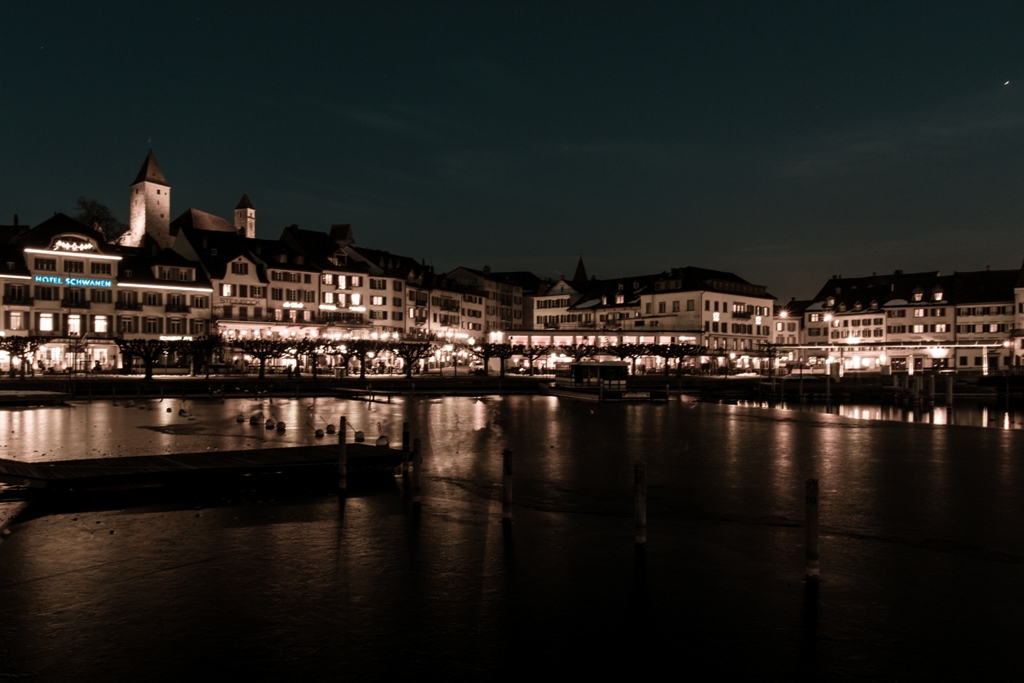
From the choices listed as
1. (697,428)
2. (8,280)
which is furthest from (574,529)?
(8,280)

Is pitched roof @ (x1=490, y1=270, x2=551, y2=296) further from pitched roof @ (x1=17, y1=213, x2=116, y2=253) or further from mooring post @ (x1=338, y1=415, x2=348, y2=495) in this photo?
mooring post @ (x1=338, y1=415, x2=348, y2=495)

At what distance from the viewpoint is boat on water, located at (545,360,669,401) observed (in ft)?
191

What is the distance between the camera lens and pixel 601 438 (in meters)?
32.2

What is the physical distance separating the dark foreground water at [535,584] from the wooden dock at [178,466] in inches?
45.6

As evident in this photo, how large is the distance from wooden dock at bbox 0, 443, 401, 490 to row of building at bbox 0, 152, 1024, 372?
60843mm

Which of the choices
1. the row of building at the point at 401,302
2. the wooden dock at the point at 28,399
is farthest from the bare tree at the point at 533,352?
the wooden dock at the point at 28,399

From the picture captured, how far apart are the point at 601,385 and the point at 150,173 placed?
92105 mm

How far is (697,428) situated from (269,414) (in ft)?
70.5

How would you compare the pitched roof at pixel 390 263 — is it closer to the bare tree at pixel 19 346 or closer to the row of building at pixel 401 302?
the row of building at pixel 401 302


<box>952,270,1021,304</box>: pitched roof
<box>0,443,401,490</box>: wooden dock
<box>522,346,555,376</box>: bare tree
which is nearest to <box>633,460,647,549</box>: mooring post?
<box>0,443,401,490</box>: wooden dock

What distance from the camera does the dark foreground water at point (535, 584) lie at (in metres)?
9.02

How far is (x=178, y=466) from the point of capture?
18.5 metres

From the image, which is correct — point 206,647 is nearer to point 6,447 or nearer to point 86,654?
point 86,654

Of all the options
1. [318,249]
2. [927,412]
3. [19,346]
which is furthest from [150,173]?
[927,412]
